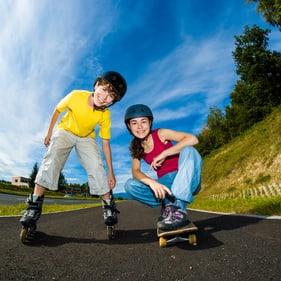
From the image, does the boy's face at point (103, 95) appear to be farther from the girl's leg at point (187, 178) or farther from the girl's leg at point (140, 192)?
the girl's leg at point (187, 178)

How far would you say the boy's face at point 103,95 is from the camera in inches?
143

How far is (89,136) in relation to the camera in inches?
149

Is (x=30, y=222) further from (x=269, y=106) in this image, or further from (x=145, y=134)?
(x=269, y=106)

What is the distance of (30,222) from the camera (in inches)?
117

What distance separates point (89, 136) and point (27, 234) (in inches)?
61.6

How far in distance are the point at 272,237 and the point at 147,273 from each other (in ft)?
5.88

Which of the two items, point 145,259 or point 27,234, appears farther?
point 27,234

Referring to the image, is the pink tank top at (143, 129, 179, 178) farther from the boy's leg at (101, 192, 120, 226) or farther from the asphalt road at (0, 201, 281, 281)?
the asphalt road at (0, 201, 281, 281)

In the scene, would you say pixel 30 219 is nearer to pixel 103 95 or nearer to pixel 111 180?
pixel 111 180

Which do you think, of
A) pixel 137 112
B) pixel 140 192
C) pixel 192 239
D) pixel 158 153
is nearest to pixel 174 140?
pixel 158 153

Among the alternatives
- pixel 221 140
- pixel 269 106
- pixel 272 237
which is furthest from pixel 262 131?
pixel 272 237

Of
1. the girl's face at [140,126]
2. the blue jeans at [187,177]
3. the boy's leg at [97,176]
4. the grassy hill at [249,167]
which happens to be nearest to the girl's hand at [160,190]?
the blue jeans at [187,177]

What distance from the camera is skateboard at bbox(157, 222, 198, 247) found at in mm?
2465

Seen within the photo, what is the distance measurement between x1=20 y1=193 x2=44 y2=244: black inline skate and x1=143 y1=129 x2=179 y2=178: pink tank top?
1.54 m
